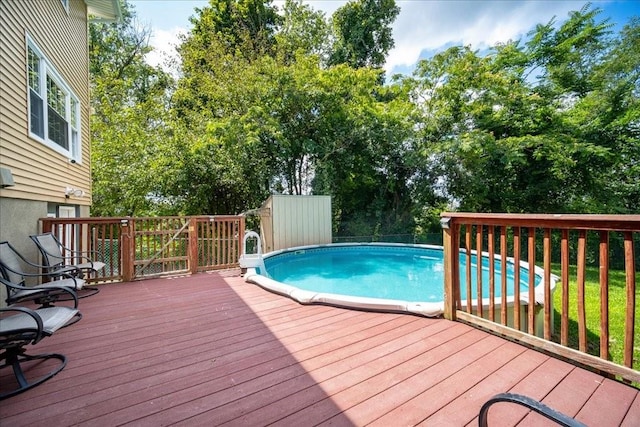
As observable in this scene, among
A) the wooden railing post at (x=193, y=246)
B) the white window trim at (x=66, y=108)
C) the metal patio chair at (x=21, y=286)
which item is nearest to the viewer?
the metal patio chair at (x=21, y=286)

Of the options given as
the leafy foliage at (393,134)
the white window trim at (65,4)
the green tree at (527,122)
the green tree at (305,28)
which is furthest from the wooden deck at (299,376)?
the green tree at (305,28)

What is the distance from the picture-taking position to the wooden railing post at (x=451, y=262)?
8.91 feet

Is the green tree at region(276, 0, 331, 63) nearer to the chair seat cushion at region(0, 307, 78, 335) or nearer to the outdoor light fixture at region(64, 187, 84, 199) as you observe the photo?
the outdoor light fixture at region(64, 187, 84, 199)

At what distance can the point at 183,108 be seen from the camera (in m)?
11.6

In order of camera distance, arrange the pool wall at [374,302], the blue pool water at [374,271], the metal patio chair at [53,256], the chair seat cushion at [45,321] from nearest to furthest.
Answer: the chair seat cushion at [45,321] → the pool wall at [374,302] → the metal patio chair at [53,256] → the blue pool water at [374,271]

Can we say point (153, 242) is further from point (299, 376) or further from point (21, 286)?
point (299, 376)

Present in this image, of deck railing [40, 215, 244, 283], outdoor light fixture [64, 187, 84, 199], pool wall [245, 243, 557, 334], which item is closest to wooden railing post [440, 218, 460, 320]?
pool wall [245, 243, 557, 334]

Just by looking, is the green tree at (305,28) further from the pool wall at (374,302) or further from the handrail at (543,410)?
the handrail at (543,410)

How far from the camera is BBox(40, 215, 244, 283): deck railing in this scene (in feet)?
15.4

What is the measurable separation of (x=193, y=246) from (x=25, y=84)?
331cm

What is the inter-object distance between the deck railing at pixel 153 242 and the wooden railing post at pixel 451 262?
13.5 ft

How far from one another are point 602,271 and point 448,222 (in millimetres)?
1123

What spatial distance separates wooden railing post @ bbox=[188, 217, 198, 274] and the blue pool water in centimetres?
188

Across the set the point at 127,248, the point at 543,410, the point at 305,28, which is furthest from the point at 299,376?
the point at 305,28
